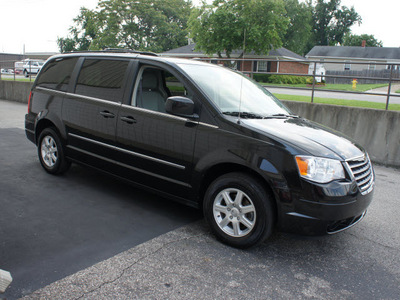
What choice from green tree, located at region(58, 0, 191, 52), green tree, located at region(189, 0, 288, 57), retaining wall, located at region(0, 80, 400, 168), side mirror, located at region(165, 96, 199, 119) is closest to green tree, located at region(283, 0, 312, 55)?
green tree, located at region(58, 0, 191, 52)

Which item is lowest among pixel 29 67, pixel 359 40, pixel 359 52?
pixel 29 67

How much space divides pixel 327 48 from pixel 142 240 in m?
70.7

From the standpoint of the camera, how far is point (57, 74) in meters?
5.48

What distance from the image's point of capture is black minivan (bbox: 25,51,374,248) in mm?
3227

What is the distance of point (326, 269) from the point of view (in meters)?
3.27

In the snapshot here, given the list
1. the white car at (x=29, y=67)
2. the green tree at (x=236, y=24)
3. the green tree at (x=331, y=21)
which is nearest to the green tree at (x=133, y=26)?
the green tree at (x=236, y=24)

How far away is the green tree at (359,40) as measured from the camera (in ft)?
272

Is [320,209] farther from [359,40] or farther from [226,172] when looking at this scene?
[359,40]

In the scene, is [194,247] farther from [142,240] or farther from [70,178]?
[70,178]

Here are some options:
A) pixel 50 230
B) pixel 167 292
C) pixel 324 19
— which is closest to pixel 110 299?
pixel 167 292

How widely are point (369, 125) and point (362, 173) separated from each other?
4.59 metres

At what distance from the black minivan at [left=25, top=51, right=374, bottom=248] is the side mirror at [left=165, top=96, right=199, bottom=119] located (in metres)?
0.01

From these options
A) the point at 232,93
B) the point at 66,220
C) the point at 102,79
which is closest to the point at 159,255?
the point at 66,220

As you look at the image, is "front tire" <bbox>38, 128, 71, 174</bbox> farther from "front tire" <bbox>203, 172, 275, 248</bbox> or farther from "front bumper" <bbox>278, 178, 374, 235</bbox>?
"front bumper" <bbox>278, 178, 374, 235</bbox>
